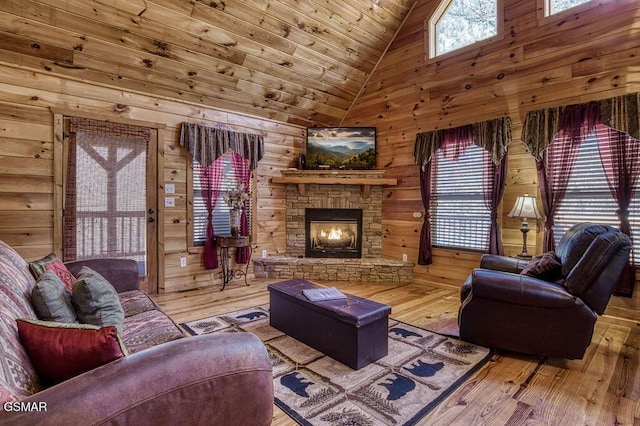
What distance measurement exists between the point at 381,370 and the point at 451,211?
2806 mm

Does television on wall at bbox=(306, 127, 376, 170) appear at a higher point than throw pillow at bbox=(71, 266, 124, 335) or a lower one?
higher

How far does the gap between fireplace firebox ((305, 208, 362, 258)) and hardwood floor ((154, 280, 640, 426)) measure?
196 cm

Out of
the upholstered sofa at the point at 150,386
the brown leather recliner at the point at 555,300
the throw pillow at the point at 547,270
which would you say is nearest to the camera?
the upholstered sofa at the point at 150,386

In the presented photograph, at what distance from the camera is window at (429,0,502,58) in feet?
13.6

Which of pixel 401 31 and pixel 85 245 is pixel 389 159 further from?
pixel 85 245

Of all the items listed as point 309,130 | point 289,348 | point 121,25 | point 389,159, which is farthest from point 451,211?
point 121,25

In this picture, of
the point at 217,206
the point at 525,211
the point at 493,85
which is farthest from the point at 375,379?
the point at 493,85

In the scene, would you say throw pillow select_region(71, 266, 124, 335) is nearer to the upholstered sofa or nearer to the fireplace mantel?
the upholstered sofa

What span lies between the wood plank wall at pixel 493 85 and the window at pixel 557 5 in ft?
0.25

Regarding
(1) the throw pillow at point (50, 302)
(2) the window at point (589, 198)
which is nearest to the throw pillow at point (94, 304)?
(1) the throw pillow at point (50, 302)

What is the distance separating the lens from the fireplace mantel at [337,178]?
496 cm

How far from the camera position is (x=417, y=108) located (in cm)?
480

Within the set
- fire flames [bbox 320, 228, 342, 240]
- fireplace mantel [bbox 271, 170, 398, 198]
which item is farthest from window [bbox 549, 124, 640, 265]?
fire flames [bbox 320, 228, 342, 240]

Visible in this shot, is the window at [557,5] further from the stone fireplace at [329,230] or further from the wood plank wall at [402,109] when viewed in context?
the stone fireplace at [329,230]
